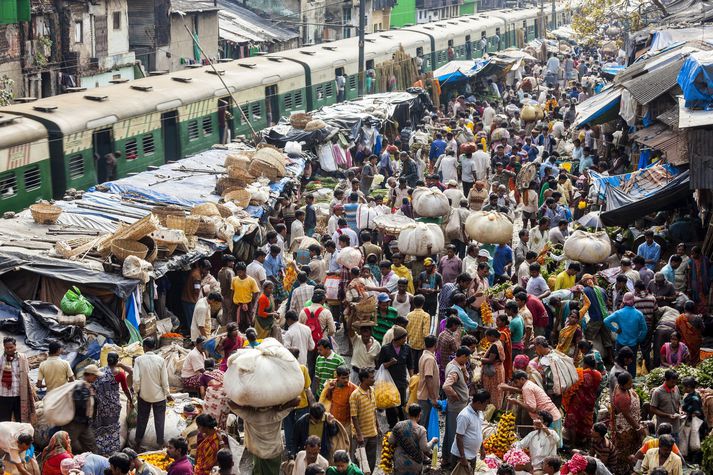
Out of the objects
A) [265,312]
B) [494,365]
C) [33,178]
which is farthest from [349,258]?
[33,178]

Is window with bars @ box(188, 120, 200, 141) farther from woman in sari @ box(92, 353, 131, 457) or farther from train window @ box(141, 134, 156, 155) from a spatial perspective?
woman in sari @ box(92, 353, 131, 457)

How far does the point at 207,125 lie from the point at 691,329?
14.3 m

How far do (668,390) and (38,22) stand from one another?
25480 millimetres

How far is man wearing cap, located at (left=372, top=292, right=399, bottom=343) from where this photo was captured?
12.5 m

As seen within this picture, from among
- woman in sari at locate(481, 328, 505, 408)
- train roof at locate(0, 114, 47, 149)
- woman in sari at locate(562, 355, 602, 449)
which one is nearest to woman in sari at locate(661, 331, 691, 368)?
woman in sari at locate(562, 355, 602, 449)

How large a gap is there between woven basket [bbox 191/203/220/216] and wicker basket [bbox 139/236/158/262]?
6.38 feet

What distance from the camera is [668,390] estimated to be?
34.5 feet

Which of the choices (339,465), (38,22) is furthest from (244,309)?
(38,22)

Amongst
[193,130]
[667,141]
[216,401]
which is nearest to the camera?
[216,401]

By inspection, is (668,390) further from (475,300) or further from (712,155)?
(712,155)

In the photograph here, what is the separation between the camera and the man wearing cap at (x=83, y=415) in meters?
10.2

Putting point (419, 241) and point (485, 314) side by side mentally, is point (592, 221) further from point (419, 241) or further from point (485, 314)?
point (485, 314)

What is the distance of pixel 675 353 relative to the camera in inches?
468

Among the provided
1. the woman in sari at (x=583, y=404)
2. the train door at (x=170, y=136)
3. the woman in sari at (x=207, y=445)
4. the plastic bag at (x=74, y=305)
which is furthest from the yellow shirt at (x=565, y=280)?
the train door at (x=170, y=136)
